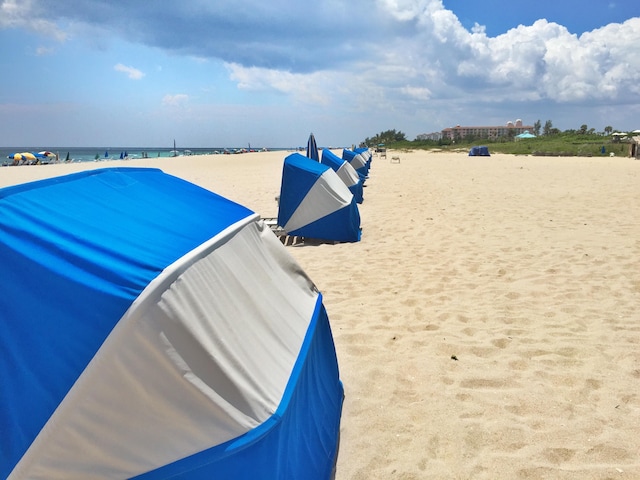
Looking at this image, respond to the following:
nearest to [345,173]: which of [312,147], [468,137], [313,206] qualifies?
[312,147]

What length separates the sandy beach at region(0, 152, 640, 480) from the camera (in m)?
2.76

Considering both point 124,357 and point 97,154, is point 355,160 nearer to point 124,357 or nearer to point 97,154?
point 124,357

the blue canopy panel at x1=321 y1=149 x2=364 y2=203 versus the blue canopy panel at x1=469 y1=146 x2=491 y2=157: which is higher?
the blue canopy panel at x1=469 y1=146 x2=491 y2=157

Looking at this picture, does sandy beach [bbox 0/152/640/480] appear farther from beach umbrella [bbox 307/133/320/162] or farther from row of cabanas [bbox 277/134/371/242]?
beach umbrella [bbox 307/133/320/162]

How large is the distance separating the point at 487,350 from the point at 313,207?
463 cm

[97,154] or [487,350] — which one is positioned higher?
[97,154]

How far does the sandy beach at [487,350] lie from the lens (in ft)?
9.06

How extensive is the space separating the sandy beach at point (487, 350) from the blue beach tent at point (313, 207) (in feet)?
1.13

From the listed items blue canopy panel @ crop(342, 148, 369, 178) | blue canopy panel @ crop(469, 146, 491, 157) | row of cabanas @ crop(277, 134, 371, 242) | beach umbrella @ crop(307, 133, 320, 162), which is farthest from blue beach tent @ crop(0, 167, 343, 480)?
blue canopy panel @ crop(469, 146, 491, 157)

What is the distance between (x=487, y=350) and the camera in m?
3.97

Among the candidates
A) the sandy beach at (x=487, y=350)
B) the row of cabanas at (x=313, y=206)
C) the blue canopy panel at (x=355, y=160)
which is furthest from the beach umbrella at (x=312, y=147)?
the blue canopy panel at (x=355, y=160)

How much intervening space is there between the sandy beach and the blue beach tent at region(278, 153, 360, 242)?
1.13ft

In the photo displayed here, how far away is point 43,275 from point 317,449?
5.39 feet

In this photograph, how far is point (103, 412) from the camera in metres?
1.75
